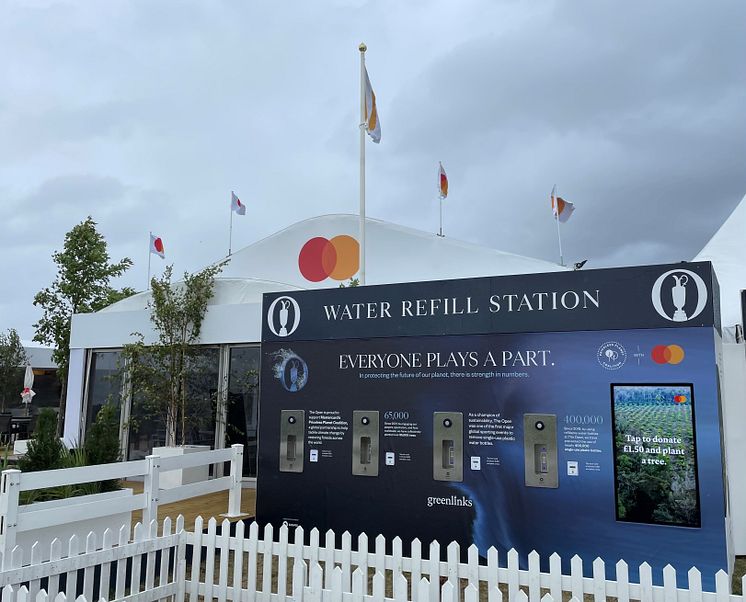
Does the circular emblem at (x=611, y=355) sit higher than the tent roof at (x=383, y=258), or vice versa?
the tent roof at (x=383, y=258)

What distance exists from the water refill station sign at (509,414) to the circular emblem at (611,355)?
0.01 meters

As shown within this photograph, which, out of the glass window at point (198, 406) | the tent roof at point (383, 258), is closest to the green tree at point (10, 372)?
the tent roof at point (383, 258)

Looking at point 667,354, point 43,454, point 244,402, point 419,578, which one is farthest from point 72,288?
point 667,354

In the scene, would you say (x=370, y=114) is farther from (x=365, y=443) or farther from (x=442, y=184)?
(x=365, y=443)

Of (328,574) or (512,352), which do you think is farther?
(512,352)

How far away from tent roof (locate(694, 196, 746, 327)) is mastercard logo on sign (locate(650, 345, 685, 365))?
653 cm

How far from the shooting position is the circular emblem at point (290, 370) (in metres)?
7.39

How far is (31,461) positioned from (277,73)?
1102 centimetres

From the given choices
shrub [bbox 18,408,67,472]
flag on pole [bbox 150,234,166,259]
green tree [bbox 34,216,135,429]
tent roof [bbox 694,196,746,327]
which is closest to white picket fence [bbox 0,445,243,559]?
shrub [bbox 18,408,67,472]

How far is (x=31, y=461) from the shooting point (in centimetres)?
741

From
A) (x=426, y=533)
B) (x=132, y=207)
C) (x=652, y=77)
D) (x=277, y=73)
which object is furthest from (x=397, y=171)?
(x=426, y=533)

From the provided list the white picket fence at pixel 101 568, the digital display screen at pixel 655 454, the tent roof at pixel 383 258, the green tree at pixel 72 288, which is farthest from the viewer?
the green tree at pixel 72 288

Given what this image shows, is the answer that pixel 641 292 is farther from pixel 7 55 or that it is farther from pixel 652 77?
pixel 7 55

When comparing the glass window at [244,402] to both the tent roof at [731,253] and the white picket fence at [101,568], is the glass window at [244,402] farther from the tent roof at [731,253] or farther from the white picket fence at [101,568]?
the tent roof at [731,253]
